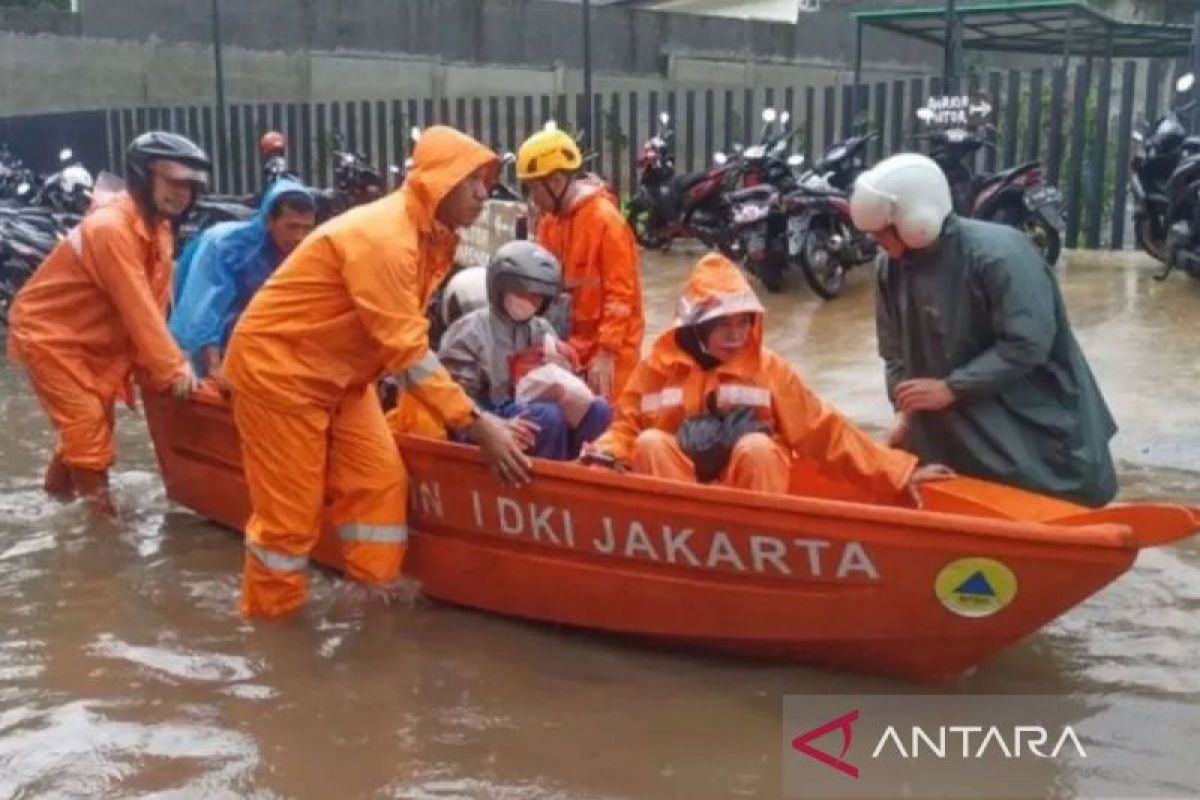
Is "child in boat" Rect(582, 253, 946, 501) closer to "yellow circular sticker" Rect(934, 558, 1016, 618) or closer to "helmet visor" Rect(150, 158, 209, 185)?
"yellow circular sticker" Rect(934, 558, 1016, 618)

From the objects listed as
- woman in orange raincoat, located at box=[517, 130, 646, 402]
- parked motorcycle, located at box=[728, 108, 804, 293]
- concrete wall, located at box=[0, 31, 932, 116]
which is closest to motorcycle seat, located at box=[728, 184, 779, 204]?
parked motorcycle, located at box=[728, 108, 804, 293]

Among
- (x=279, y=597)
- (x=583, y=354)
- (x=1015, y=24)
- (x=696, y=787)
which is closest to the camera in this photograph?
(x=696, y=787)

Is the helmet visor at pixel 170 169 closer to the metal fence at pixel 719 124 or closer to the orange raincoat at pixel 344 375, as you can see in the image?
the orange raincoat at pixel 344 375

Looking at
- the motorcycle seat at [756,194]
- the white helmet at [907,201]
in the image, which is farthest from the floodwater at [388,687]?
the motorcycle seat at [756,194]

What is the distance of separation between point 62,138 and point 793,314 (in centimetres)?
1065

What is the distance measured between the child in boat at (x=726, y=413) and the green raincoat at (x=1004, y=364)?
0.20m

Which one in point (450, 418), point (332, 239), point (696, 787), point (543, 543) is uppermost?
point (332, 239)

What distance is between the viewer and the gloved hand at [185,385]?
5809 millimetres

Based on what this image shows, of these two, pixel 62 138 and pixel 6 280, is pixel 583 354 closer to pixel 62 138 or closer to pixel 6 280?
pixel 6 280

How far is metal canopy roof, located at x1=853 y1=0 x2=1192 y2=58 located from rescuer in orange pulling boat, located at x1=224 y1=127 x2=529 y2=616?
8383 mm

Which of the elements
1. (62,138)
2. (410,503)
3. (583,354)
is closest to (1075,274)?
(583,354)

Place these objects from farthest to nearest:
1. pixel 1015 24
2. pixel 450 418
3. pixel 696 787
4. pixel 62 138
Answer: pixel 62 138, pixel 1015 24, pixel 450 418, pixel 696 787

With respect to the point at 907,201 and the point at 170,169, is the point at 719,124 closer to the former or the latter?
the point at 170,169

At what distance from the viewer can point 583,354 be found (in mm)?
6508
